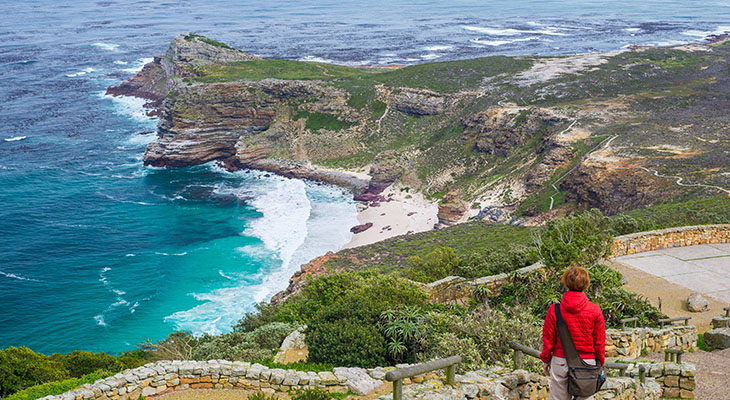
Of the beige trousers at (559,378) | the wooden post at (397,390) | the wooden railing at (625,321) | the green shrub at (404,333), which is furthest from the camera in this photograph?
the wooden railing at (625,321)

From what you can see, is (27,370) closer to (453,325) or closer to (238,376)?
(238,376)

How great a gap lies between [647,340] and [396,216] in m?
40.8

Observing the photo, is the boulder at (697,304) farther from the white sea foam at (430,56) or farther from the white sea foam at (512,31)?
the white sea foam at (512,31)

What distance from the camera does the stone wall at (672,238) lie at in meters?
20.7

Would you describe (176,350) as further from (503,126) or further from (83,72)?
(83,72)

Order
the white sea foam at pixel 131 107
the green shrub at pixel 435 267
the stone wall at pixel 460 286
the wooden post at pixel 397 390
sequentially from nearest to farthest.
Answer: the wooden post at pixel 397 390
the stone wall at pixel 460 286
the green shrub at pixel 435 267
the white sea foam at pixel 131 107

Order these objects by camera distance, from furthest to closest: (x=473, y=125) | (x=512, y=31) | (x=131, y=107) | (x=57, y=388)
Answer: (x=512, y=31) → (x=131, y=107) → (x=473, y=125) → (x=57, y=388)

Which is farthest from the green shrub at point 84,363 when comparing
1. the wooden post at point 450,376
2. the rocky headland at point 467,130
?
the rocky headland at point 467,130

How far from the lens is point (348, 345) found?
12.8 m

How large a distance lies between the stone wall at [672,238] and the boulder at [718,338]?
7840 mm

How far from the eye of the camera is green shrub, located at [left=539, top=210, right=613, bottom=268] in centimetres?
1761

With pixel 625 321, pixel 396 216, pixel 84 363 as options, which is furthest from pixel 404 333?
pixel 396 216

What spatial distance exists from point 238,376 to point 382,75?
76.4 metres

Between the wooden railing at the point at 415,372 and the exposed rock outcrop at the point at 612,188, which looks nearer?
the wooden railing at the point at 415,372
